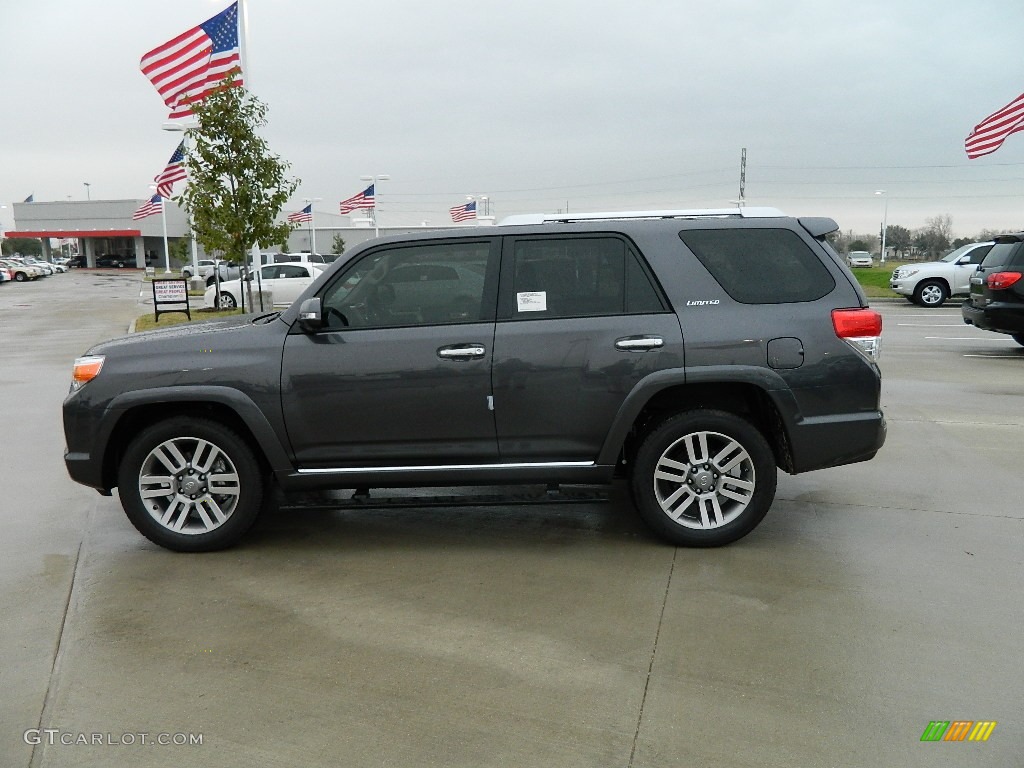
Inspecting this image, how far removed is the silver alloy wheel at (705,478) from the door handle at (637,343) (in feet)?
1.83

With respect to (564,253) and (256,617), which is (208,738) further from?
(564,253)

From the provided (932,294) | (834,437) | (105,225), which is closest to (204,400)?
(834,437)

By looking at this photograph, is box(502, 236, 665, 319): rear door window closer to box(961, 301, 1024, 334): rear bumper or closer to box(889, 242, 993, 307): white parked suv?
box(961, 301, 1024, 334): rear bumper

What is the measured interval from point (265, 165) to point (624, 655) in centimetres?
1468

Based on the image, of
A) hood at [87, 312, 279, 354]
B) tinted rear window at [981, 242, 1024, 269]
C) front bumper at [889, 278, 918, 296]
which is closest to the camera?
hood at [87, 312, 279, 354]

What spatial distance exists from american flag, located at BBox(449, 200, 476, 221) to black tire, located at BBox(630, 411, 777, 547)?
4028 centimetres

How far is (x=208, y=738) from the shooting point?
321cm

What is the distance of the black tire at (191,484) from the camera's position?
16.4 ft

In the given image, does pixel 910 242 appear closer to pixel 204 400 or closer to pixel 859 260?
pixel 859 260

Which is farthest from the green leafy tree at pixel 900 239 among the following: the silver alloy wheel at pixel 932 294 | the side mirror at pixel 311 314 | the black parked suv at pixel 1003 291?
the side mirror at pixel 311 314

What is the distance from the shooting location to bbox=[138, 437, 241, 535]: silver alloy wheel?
16.5ft

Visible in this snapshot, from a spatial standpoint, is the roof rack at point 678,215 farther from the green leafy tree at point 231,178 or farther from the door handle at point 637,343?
the green leafy tree at point 231,178

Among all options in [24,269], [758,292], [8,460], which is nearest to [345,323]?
[758,292]

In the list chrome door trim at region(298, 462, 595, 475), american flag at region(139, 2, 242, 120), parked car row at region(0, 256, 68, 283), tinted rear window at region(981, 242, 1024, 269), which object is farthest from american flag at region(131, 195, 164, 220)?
chrome door trim at region(298, 462, 595, 475)
